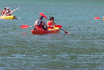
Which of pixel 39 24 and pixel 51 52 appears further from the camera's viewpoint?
pixel 39 24

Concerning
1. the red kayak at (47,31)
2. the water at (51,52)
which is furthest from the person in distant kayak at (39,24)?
the water at (51,52)

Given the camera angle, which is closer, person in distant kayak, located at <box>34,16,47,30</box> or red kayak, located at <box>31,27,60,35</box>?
person in distant kayak, located at <box>34,16,47,30</box>

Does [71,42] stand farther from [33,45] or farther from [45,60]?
[45,60]

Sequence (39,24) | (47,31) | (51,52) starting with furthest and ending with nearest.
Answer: (47,31)
(39,24)
(51,52)

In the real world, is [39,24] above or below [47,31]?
above

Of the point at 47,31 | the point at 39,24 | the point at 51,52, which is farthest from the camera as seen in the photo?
the point at 47,31

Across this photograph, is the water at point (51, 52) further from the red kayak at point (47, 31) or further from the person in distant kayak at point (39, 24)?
the person in distant kayak at point (39, 24)

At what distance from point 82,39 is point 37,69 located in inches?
550

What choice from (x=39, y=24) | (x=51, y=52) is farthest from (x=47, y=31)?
(x=51, y=52)

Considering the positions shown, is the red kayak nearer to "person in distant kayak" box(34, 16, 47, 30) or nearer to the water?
"person in distant kayak" box(34, 16, 47, 30)

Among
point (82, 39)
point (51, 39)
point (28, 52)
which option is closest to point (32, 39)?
point (51, 39)

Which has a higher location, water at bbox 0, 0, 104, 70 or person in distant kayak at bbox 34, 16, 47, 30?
person in distant kayak at bbox 34, 16, 47, 30

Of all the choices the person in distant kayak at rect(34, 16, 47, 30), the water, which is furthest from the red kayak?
the water

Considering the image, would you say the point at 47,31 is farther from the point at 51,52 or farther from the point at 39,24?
the point at 51,52
